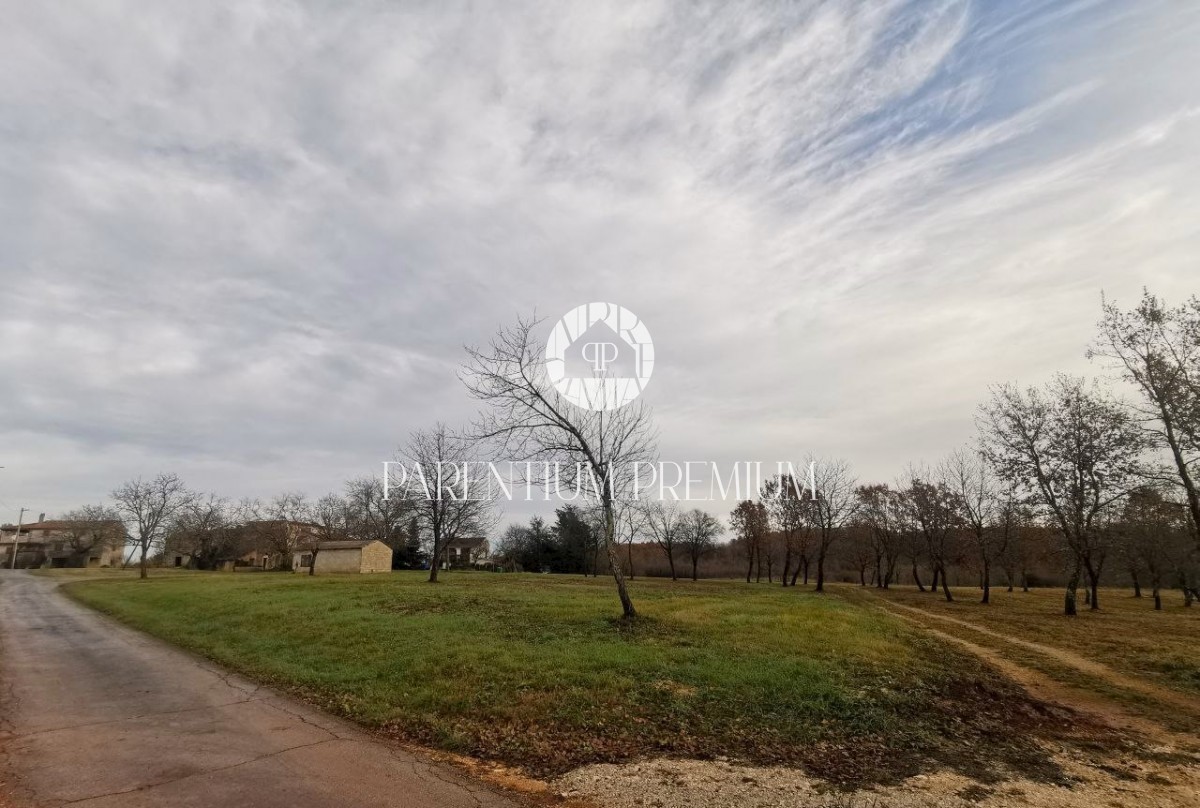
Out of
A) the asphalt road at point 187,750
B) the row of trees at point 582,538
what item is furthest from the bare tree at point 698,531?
the asphalt road at point 187,750

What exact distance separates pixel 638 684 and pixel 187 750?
6293 mm

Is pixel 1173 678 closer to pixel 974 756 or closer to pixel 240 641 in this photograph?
pixel 974 756

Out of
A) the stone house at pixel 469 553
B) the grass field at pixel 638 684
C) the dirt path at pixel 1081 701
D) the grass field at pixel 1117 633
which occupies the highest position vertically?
the grass field at pixel 638 684

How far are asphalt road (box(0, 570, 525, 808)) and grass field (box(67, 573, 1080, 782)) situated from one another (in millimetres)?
849

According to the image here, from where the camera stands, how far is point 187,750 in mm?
7176

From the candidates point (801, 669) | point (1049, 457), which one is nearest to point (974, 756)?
point (801, 669)

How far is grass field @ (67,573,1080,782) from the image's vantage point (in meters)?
7.50

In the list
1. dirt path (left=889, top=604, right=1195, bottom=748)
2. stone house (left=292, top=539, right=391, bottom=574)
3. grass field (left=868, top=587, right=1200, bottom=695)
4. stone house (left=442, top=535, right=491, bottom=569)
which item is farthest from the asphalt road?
stone house (left=442, top=535, right=491, bottom=569)

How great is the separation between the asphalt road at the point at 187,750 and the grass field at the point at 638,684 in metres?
0.85

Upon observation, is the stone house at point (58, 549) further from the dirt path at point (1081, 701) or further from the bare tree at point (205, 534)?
the dirt path at point (1081, 701)

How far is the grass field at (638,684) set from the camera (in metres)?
7.50

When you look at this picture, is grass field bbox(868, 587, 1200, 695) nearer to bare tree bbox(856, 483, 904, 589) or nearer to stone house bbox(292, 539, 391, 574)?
bare tree bbox(856, 483, 904, 589)

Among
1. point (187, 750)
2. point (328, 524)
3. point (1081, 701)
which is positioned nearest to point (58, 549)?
point (328, 524)

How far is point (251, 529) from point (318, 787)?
7361 centimetres
